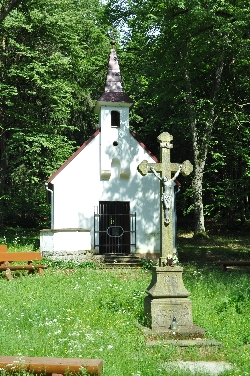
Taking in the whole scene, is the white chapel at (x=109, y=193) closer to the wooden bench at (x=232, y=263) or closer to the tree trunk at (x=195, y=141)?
the wooden bench at (x=232, y=263)

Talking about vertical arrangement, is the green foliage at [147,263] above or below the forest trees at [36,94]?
below

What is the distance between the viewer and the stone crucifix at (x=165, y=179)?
28.6ft

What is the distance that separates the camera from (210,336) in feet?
25.6

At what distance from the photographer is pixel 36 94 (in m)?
26.4

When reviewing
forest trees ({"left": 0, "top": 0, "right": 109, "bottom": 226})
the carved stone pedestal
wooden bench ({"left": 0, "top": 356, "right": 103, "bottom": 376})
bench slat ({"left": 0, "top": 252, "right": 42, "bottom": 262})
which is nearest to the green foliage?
bench slat ({"left": 0, "top": 252, "right": 42, "bottom": 262})

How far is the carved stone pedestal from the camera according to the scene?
811cm

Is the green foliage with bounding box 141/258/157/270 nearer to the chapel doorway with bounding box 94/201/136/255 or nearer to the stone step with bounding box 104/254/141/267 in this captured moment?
the stone step with bounding box 104/254/141/267

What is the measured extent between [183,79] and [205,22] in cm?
477

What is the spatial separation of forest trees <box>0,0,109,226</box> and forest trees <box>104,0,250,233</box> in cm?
302

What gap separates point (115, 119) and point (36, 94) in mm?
7885

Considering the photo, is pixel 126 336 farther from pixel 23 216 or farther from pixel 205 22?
pixel 23 216

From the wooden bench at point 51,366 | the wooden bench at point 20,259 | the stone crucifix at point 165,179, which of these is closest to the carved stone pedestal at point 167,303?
the stone crucifix at point 165,179

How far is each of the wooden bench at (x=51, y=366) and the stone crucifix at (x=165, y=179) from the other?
11.1 feet

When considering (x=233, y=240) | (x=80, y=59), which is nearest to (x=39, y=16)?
(x=80, y=59)
